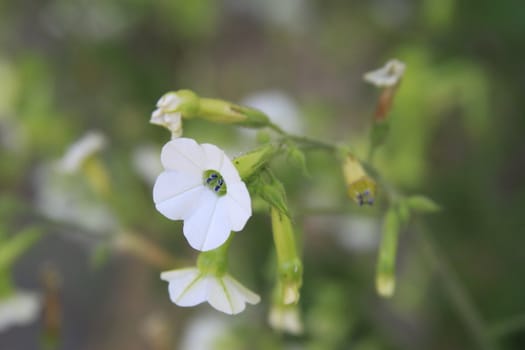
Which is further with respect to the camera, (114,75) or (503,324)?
(114,75)

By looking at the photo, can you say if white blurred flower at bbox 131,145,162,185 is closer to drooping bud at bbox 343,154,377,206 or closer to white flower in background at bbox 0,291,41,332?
white flower in background at bbox 0,291,41,332

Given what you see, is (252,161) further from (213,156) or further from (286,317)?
(286,317)

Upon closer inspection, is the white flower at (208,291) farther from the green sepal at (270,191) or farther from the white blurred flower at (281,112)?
the white blurred flower at (281,112)

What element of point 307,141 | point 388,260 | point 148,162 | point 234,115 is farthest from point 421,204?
point 148,162

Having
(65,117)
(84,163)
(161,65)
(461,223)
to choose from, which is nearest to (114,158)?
(65,117)

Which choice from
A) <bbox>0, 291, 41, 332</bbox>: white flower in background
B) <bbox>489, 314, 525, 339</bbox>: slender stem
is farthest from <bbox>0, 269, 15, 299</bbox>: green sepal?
<bbox>489, 314, 525, 339</bbox>: slender stem

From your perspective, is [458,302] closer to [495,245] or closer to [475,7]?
[495,245]
